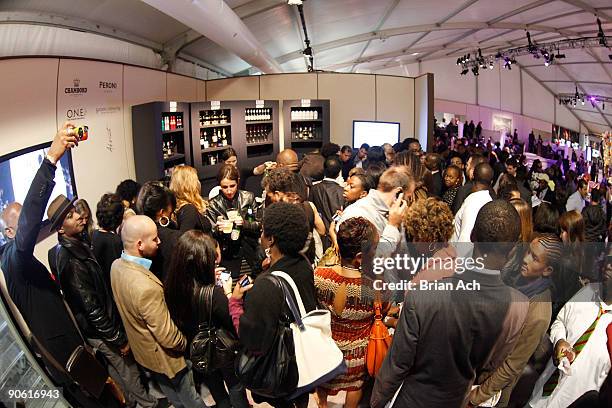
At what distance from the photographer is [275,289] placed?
5.59ft

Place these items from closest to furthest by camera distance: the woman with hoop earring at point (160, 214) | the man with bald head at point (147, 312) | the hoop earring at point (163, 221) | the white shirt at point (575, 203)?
the man with bald head at point (147, 312), the woman with hoop earring at point (160, 214), the hoop earring at point (163, 221), the white shirt at point (575, 203)

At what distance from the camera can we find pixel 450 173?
13.5 feet

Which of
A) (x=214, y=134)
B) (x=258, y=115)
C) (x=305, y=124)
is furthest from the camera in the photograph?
(x=305, y=124)

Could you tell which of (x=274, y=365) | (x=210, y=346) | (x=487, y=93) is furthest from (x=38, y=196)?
(x=487, y=93)

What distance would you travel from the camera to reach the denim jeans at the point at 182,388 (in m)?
2.26

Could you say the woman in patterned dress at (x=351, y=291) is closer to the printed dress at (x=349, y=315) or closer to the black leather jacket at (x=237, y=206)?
the printed dress at (x=349, y=315)

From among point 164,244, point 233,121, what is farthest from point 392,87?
point 164,244

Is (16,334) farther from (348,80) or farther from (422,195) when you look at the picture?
(348,80)

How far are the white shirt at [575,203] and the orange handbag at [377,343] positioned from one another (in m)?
3.44

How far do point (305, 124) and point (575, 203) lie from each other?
4.90 m

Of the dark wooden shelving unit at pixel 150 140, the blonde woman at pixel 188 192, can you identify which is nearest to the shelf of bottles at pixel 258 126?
the dark wooden shelving unit at pixel 150 140

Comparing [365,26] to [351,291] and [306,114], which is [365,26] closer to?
[306,114]

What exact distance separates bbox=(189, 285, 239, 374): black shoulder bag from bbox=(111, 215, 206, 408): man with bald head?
0.54 ft

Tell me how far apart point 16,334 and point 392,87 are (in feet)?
26.3
